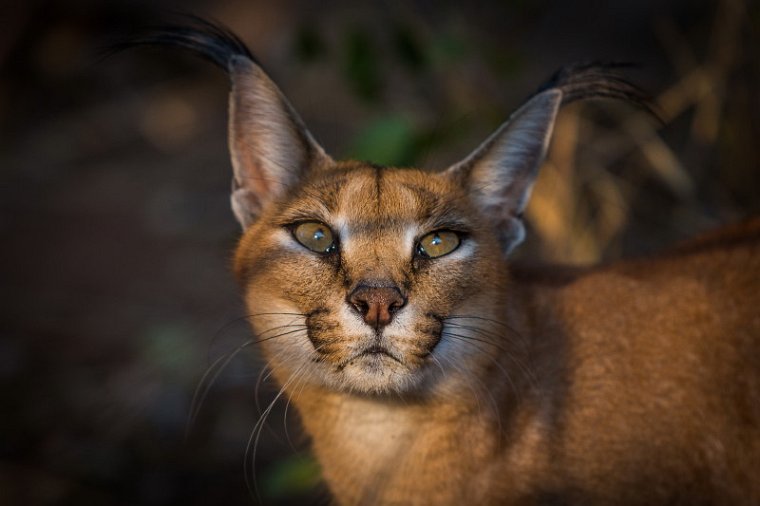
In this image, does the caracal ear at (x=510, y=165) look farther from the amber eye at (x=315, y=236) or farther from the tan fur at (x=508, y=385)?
the amber eye at (x=315, y=236)

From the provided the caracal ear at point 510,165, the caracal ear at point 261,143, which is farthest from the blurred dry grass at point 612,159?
the caracal ear at point 261,143

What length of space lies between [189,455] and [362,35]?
2.78 metres

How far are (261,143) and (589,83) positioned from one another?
1338mm

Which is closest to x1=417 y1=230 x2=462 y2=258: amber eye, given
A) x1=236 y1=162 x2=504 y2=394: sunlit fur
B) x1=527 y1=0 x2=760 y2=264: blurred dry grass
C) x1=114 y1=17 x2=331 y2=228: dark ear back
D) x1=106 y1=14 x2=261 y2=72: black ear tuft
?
x1=236 y1=162 x2=504 y2=394: sunlit fur

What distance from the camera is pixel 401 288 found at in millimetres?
3051

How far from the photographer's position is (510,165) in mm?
3652

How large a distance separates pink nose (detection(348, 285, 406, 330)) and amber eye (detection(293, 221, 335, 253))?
14.0 inches

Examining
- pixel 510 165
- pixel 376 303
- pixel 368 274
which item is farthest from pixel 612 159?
pixel 376 303

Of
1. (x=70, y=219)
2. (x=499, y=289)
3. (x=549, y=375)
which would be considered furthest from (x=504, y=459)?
(x=70, y=219)

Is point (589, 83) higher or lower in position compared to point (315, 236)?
higher

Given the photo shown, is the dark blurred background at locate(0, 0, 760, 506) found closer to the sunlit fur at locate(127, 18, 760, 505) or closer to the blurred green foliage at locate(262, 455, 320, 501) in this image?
the blurred green foliage at locate(262, 455, 320, 501)

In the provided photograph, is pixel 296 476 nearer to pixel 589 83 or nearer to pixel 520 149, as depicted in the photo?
pixel 520 149

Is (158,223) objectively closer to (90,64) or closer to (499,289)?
(90,64)

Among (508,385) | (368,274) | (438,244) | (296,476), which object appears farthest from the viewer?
(296,476)
